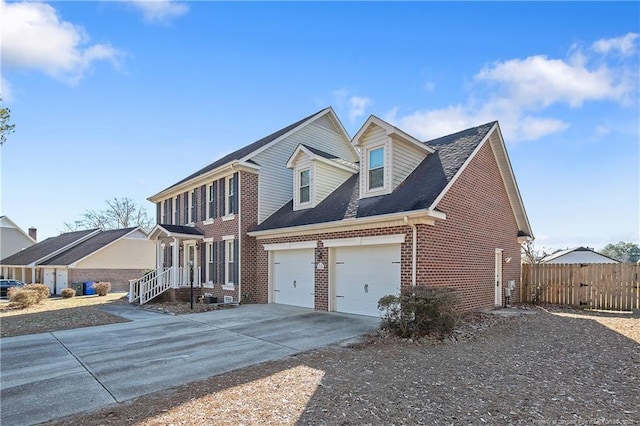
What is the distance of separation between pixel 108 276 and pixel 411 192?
26.9 m

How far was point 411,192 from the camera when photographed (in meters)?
11.1

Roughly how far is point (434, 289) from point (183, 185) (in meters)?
15.1

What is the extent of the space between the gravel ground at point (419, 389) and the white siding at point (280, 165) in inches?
372

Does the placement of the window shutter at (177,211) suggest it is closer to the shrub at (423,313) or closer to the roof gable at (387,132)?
the roof gable at (387,132)

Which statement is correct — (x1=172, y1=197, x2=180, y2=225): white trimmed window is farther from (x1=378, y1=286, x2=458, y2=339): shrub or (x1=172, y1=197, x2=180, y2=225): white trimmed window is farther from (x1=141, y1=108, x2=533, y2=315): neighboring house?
(x1=378, y1=286, x2=458, y2=339): shrub

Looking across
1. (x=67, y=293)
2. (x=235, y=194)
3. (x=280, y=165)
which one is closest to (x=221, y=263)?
(x=235, y=194)

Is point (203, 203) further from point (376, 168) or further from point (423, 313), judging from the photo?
point (423, 313)

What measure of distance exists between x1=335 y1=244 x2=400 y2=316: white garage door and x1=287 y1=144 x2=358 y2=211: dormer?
324cm

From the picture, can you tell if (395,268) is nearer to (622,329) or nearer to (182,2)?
(622,329)

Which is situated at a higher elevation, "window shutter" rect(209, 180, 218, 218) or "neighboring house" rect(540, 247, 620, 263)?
"window shutter" rect(209, 180, 218, 218)

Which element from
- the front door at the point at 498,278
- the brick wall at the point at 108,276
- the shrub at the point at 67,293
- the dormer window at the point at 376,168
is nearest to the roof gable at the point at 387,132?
the dormer window at the point at 376,168

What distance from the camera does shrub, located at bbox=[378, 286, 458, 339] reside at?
8492 millimetres

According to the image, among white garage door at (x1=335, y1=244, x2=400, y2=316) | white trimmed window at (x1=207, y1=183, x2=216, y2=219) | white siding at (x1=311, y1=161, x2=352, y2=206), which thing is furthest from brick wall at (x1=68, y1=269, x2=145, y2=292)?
white garage door at (x1=335, y1=244, x2=400, y2=316)

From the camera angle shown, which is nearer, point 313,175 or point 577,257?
point 313,175
